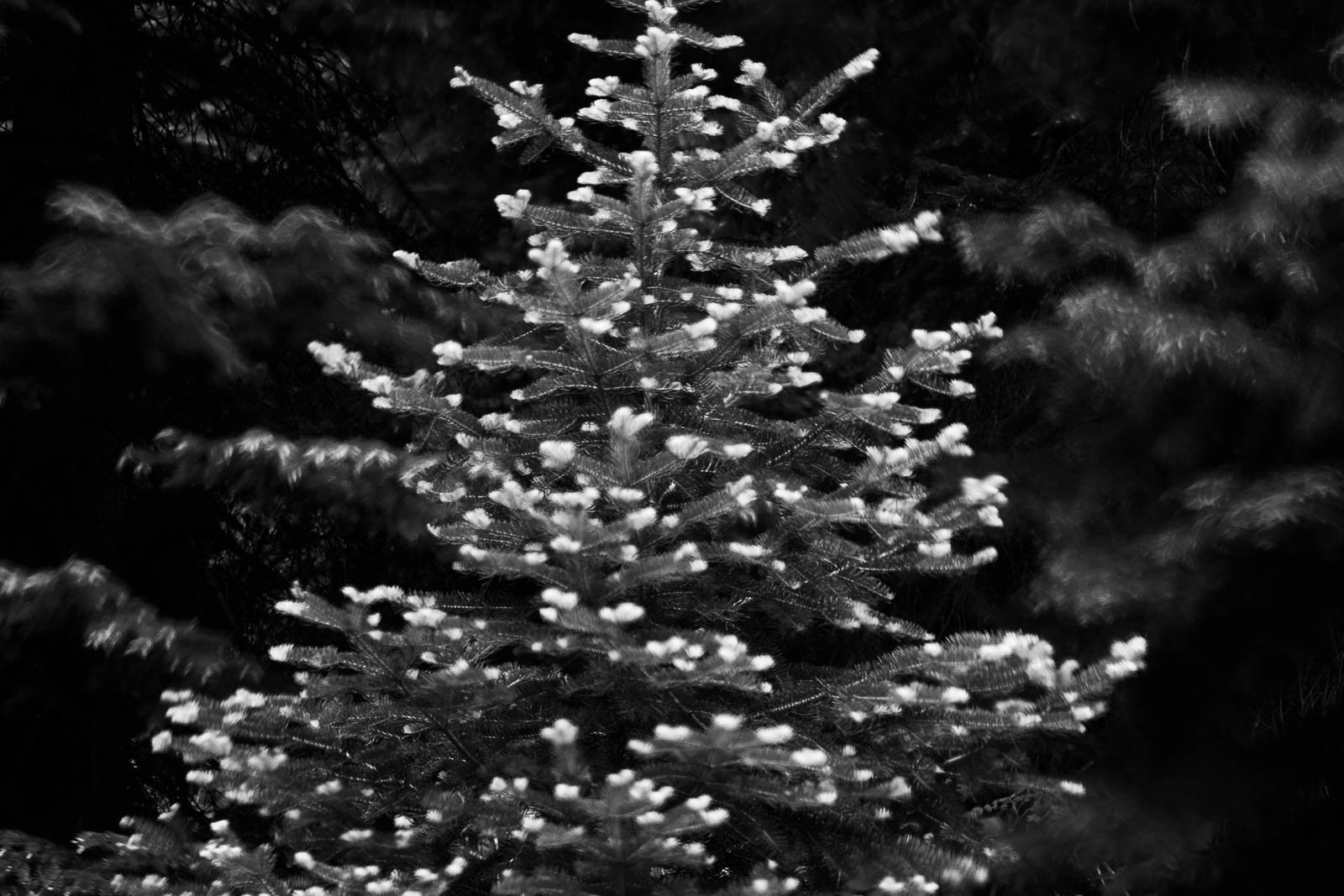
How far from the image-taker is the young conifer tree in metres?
2.70

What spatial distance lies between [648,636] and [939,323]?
8.83ft

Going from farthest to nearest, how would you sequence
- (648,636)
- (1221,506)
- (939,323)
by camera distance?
(939,323) → (1221,506) → (648,636)

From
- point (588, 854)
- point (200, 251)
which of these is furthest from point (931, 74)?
point (588, 854)

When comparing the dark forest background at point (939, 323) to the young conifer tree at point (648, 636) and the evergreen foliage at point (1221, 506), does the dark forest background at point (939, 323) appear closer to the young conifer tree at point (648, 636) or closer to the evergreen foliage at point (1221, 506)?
the evergreen foliage at point (1221, 506)

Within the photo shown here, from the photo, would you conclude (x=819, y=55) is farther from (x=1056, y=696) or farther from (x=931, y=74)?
(x=1056, y=696)

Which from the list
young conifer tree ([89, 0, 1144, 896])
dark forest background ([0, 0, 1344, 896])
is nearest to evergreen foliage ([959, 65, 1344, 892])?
dark forest background ([0, 0, 1344, 896])

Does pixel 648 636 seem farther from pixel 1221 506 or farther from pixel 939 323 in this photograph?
pixel 939 323

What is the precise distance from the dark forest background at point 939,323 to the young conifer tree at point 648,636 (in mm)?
635

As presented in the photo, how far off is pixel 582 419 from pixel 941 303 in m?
2.36

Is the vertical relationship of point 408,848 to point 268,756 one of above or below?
below

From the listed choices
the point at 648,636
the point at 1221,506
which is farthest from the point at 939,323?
the point at 648,636

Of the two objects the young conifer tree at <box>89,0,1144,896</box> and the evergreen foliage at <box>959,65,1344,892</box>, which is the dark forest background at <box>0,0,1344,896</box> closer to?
the evergreen foliage at <box>959,65,1344,892</box>

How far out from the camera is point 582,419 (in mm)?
3213

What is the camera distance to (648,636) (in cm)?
287
